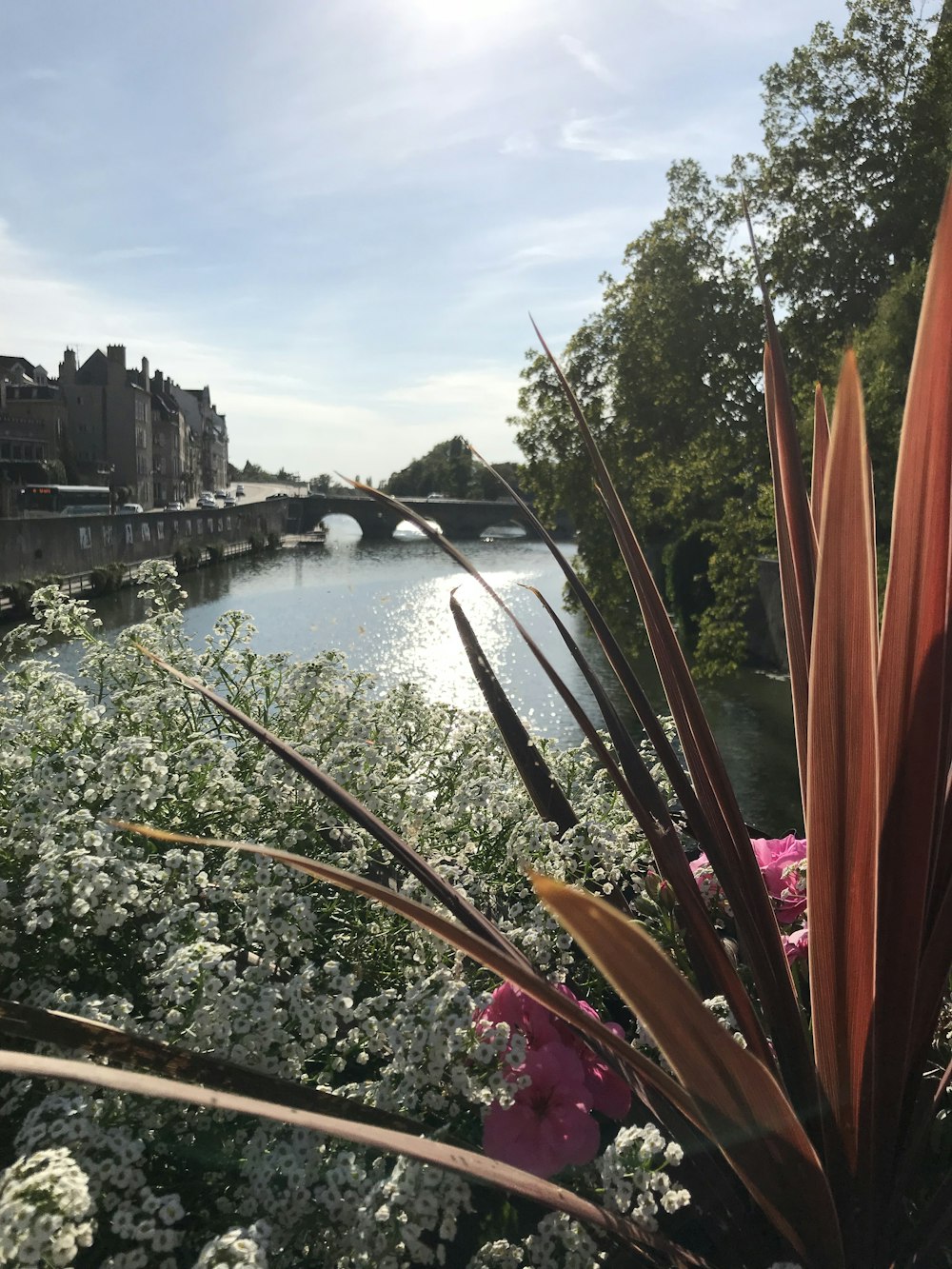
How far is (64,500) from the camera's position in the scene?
47.8m

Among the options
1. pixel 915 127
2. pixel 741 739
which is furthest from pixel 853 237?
pixel 741 739

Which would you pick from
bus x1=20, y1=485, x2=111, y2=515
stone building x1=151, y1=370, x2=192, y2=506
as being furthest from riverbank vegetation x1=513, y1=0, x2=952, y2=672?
stone building x1=151, y1=370, x2=192, y2=506

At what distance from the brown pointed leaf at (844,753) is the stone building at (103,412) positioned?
62.0 meters

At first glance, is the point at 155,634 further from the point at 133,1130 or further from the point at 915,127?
the point at 915,127

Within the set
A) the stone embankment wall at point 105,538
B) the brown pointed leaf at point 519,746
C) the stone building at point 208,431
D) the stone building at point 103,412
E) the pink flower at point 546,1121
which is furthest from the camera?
the stone building at point 208,431

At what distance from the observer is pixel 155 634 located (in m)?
2.69

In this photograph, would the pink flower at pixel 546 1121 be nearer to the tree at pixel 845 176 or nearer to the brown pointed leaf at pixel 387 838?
the brown pointed leaf at pixel 387 838

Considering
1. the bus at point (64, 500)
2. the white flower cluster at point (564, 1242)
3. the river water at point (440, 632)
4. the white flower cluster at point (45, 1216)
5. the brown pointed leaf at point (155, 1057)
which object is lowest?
the river water at point (440, 632)

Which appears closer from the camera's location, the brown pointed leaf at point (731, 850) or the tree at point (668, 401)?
the brown pointed leaf at point (731, 850)

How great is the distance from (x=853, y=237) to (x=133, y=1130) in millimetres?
20031

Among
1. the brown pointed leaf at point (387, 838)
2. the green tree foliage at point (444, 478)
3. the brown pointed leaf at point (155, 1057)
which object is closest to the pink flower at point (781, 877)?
the brown pointed leaf at point (387, 838)

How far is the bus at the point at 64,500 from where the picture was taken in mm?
43281

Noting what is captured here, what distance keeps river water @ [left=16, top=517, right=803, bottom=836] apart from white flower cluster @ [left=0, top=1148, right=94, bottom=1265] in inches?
31.7

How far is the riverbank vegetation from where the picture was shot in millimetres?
16516
